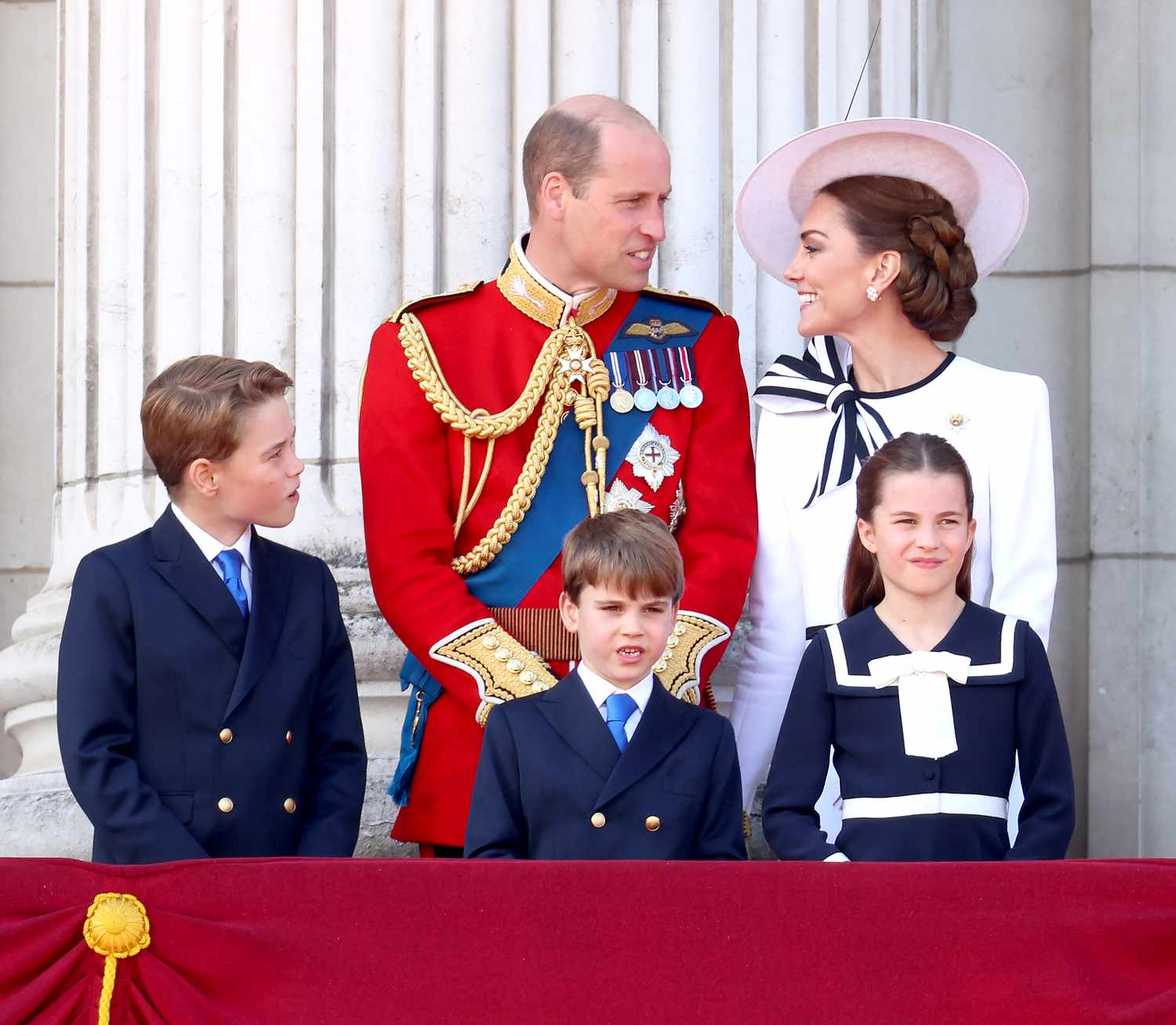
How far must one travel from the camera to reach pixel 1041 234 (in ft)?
19.2

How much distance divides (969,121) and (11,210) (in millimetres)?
2682

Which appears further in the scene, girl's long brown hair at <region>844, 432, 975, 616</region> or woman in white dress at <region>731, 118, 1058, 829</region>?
woman in white dress at <region>731, 118, 1058, 829</region>

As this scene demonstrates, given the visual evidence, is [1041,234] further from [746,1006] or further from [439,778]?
[746,1006]

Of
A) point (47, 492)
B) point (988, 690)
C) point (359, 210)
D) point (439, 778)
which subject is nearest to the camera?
point (988, 690)

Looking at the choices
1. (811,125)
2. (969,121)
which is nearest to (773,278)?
(811,125)

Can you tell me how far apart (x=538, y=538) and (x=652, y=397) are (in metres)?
0.34

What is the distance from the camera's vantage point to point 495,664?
360cm

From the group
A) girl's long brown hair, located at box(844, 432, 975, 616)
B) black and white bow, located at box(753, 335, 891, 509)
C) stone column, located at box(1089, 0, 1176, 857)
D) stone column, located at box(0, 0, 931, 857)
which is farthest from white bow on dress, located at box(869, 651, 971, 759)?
stone column, located at box(1089, 0, 1176, 857)

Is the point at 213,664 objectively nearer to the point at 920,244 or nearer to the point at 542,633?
the point at 542,633

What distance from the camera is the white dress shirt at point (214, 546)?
137 inches

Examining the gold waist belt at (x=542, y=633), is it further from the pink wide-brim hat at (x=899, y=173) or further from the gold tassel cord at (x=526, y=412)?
the pink wide-brim hat at (x=899, y=173)

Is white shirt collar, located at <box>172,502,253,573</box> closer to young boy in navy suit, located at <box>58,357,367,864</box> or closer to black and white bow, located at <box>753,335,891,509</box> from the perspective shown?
young boy in navy suit, located at <box>58,357,367,864</box>

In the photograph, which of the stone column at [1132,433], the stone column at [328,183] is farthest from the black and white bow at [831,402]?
the stone column at [1132,433]

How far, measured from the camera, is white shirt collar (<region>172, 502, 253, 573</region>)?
138 inches
